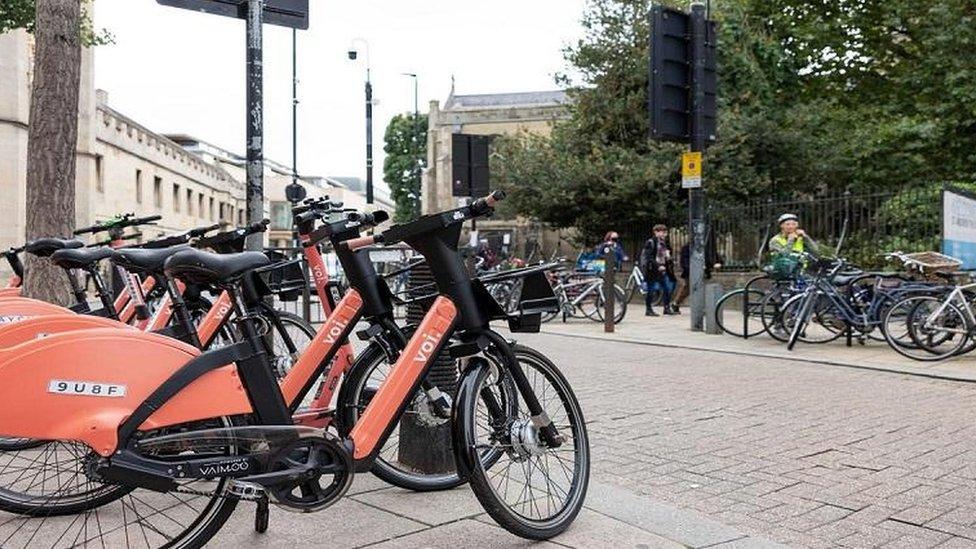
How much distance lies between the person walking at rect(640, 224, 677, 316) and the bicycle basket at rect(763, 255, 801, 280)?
4743 millimetres

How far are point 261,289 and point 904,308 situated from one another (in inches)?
286

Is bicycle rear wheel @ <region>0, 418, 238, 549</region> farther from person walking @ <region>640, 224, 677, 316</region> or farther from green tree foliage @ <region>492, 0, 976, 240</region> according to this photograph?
green tree foliage @ <region>492, 0, 976, 240</region>

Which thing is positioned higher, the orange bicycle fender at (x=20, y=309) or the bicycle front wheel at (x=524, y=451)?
the orange bicycle fender at (x=20, y=309)

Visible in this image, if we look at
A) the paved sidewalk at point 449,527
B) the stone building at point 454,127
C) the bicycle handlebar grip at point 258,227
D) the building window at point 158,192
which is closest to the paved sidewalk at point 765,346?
the paved sidewalk at point 449,527

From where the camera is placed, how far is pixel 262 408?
2.74 meters

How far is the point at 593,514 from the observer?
3.55 m

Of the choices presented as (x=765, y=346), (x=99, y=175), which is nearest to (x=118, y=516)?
(x=765, y=346)

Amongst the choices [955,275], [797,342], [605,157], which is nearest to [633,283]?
[605,157]

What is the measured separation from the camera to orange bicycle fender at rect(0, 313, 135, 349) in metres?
2.99

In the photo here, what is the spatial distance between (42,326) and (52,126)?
338 centimetres

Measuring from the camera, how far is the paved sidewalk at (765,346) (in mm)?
8102

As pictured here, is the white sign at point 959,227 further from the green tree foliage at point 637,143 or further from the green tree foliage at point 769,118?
the green tree foliage at point 637,143

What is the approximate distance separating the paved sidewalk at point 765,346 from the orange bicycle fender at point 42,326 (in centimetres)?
706

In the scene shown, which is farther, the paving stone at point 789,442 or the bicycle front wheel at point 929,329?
the bicycle front wheel at point 929,329
